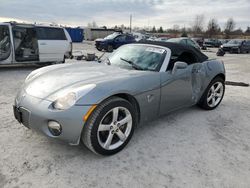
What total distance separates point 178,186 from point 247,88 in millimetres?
5493

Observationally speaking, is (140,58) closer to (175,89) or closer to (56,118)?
(175,89)

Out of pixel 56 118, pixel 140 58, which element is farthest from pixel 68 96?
pixel 140 58

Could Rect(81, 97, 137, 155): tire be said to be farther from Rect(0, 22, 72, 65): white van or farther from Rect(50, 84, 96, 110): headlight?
Rect(0, 22, 72, 65): white van

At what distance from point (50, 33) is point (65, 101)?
23.2ft

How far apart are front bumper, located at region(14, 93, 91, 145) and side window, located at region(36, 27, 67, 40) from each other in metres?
6.61

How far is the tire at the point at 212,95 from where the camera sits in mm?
4438

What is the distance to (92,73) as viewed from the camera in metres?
3.10

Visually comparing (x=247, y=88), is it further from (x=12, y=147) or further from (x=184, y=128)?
(x=12, y=147)

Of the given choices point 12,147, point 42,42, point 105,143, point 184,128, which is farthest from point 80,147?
point 42,42

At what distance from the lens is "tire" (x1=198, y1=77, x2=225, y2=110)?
444 centimetres

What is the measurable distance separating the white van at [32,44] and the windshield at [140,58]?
5367 mm

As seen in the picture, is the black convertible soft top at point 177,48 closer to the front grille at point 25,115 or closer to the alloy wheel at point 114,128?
the alloy wheel at point 114,128

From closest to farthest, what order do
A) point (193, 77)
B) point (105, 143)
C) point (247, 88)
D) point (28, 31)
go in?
point (105, 143), point (193, 77), point (247, 88), point (28, 31)

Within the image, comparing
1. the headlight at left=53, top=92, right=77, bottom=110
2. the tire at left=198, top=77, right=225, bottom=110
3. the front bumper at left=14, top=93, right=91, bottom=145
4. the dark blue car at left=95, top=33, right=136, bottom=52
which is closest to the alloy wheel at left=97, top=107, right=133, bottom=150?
the front bumper at left=14, top=93, right=91, bottom=145
